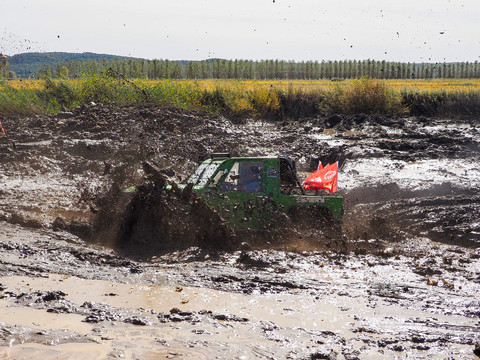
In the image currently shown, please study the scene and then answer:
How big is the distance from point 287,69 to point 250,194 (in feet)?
223

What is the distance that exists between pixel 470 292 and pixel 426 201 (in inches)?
220

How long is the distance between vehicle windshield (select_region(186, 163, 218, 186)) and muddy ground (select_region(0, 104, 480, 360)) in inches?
37.1

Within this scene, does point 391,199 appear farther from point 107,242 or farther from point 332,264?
point 107,242

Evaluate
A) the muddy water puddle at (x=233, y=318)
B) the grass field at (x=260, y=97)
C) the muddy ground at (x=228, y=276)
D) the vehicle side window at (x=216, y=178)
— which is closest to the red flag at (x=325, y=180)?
the muddy ground at (x=228, y=276)

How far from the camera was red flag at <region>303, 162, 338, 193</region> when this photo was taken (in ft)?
30.2

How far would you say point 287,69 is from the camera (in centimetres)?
7425

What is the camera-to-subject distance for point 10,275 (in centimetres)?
654

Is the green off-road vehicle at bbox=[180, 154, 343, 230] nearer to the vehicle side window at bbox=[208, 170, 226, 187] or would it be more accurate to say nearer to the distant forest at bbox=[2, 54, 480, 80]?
the vehicle side window at bbox=[208, 170, 226, 187]

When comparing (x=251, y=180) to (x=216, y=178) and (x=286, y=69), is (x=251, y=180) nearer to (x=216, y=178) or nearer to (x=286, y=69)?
(x=216, y=178)

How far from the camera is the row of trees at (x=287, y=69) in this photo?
65812mm

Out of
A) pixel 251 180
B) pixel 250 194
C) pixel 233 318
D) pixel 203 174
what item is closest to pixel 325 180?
pixel 251 180

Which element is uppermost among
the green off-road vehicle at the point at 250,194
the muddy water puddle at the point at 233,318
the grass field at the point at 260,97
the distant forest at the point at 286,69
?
the distant forest at the point at 286,69

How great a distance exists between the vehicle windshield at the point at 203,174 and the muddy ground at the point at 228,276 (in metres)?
0.94

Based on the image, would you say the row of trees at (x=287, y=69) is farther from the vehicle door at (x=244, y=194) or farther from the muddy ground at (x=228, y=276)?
the vehicle door at (x=244, y=194)
